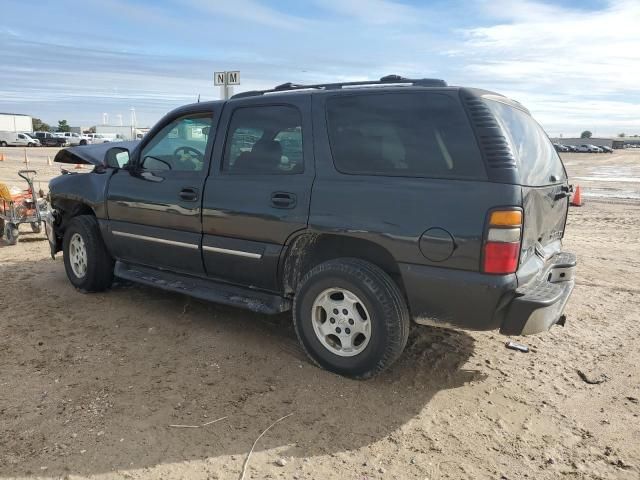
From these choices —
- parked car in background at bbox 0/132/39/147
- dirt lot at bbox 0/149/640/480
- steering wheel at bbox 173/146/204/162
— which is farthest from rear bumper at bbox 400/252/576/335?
parked car in background at bbox 0/132/39/147

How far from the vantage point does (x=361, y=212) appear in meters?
3.53

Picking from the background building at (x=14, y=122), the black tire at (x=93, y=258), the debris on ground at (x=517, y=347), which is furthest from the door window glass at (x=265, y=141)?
the background building at (x=14, y=122)

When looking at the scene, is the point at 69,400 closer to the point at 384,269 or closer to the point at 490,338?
the point at 384,269

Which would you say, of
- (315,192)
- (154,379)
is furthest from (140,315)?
(315,192)

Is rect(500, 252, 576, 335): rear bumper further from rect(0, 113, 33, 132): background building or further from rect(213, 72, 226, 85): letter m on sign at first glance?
rect(0, 113, 33, 132): background building

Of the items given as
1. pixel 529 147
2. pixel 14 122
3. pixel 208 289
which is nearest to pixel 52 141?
pixel 14 122

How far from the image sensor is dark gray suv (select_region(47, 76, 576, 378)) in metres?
3.22

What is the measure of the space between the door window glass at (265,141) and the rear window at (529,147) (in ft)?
4.60

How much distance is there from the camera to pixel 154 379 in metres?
3.74

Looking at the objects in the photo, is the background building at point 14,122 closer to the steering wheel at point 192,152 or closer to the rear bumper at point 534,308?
the steering wheel at point 192,152

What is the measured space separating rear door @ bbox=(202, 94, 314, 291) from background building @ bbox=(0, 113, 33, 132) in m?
83.2

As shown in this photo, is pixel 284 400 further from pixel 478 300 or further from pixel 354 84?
pixel 354 84

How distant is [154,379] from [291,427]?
114 centimetres

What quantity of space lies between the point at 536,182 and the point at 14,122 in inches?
3537
